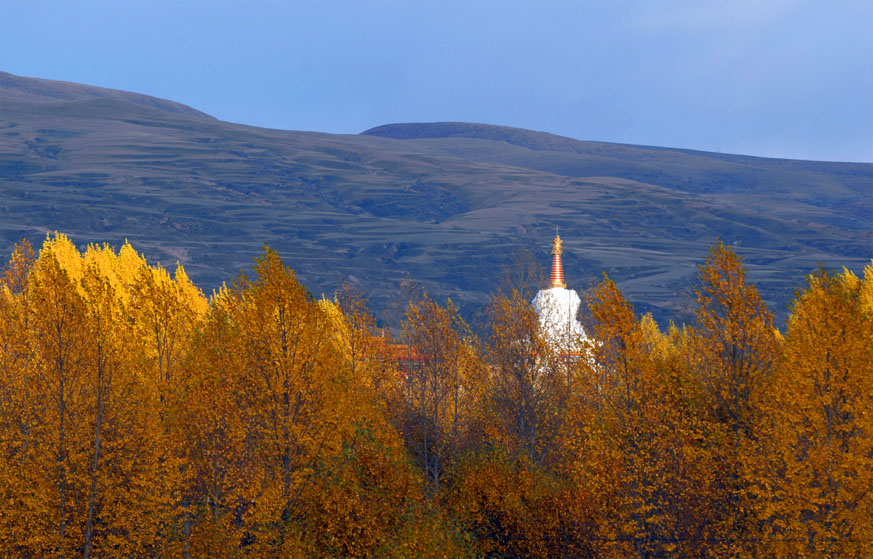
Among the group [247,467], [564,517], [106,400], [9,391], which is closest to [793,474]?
[564,517]

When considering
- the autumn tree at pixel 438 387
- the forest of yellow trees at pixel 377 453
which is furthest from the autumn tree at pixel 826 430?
the autumn tree at pixel 438 387

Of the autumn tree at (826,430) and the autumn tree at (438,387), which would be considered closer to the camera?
→ the autumn tree at (826,430)

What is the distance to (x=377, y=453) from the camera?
3344 cm

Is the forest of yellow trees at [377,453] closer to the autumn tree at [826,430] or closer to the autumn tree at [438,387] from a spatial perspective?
the autumn tree at [826,430]

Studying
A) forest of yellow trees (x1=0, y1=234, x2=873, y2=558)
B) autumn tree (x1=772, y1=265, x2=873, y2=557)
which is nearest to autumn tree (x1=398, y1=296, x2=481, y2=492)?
forest of yellow trees (x1=0, y1=234, x2=873, y2=558)

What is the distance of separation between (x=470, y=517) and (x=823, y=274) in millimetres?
16914

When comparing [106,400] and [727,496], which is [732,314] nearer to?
[727,496]

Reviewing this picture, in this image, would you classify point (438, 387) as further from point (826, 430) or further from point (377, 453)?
point (826, 430)

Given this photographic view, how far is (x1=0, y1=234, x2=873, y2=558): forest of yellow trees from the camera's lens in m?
31.8

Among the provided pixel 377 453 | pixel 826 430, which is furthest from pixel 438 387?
pixel 826 430

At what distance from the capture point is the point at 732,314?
36.4 meters

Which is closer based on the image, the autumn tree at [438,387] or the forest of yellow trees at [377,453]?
the forest of yellow trees at [377,453]

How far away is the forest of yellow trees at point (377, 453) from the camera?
3183cm

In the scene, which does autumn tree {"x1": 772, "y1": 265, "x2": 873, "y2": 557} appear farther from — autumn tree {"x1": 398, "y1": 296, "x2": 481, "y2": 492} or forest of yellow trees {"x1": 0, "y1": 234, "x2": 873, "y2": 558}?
autumn tree {"x1": 398, "y1": 296, "x2": 481, "y2": 492}
